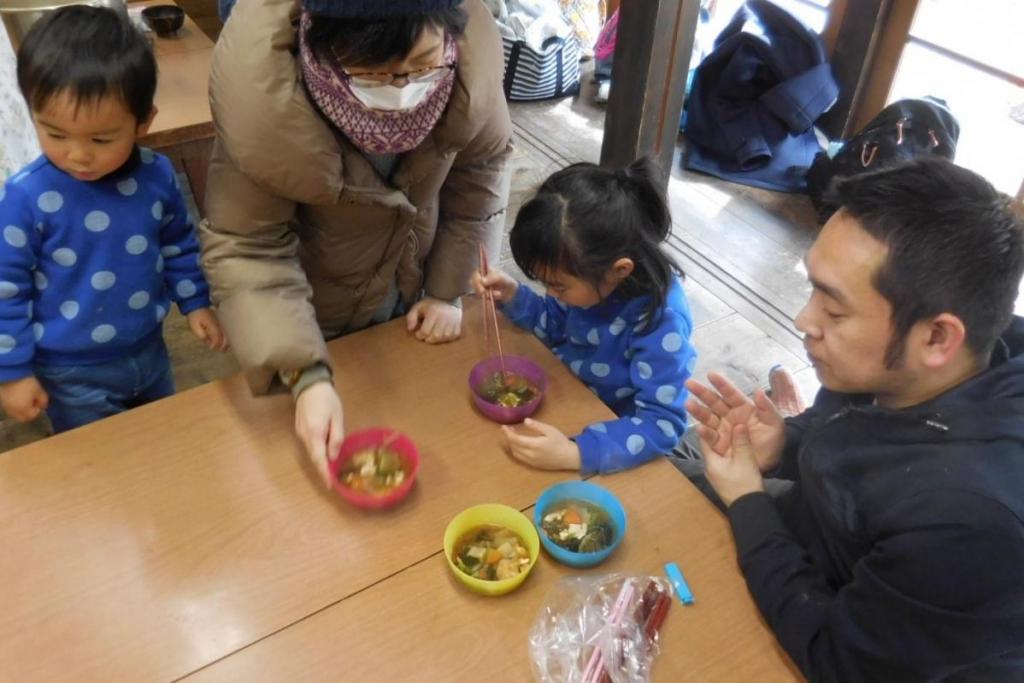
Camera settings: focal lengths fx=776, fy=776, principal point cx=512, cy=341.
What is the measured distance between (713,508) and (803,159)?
2766 mm

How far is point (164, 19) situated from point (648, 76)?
1.55 meters

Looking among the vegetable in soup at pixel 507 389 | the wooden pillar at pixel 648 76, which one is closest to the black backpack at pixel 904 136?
the wooden pillar at pixel 648 76

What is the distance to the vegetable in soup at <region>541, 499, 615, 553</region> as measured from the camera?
104 cm

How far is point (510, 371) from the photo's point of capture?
4.30 feet

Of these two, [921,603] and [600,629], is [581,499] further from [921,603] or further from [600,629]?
[921,603]

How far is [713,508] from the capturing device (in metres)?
1.10

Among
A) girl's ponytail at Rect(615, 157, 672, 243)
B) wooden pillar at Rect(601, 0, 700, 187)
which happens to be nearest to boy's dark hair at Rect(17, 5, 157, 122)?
girl's ponytail at Rect(615, 157, 672, 243)

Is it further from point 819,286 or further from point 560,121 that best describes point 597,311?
point 560,121

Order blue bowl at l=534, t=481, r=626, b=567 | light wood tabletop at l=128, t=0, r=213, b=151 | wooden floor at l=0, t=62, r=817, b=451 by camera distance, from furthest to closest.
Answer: wooden floor at l=0, t=62, r=817, b=451 → light wood tabletop at l=128, t=0, r=213, b=151 → blue bowl at l=534, t=481, r=626, b=567

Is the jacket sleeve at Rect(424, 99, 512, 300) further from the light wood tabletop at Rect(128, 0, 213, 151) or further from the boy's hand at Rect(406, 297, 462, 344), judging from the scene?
the light wood tabletop at Rect(128, 0, 213, 151)

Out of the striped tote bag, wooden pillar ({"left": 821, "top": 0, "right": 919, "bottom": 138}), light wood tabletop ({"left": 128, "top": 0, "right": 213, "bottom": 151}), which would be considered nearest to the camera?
light wood tabletop ({"left": 128, "top": 0, "right": 213, "bottom": 151})

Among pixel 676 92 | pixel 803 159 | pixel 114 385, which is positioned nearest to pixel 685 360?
pixel 114 385

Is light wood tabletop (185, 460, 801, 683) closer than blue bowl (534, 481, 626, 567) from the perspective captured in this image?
Yes

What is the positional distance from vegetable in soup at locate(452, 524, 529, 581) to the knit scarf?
22.6 inches
